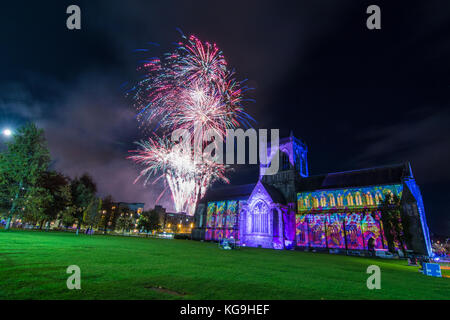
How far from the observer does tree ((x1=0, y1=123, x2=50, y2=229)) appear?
3375 cm

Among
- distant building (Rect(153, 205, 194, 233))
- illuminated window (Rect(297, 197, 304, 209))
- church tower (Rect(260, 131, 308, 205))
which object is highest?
church tower (Rect(260, 131, 308, 205))

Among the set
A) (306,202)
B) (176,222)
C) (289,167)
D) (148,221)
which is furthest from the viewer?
(176,222)

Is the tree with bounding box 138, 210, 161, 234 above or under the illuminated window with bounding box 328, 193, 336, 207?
under

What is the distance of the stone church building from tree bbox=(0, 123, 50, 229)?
39.7m

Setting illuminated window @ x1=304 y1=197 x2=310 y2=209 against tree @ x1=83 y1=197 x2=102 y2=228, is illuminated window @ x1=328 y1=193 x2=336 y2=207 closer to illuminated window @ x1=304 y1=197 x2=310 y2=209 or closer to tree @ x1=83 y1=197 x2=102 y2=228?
illuminated window @ x1=304 y1=197 x2=310 y2=209

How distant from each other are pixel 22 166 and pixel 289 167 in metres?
52.6

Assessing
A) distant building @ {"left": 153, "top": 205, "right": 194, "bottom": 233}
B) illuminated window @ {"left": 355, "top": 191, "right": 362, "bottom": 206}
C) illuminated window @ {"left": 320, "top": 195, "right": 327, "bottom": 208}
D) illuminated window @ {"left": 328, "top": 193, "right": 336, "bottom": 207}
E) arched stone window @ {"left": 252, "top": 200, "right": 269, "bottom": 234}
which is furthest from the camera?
distant building @ {"left": 153, "top": 205, "right": 194, "bottom": 233}

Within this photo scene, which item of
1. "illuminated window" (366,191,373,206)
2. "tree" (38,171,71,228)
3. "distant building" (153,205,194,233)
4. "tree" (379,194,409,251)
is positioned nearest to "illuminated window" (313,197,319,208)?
"illuminated window" (366,191,373,206)

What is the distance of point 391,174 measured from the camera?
41625mm

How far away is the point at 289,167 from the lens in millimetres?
55219

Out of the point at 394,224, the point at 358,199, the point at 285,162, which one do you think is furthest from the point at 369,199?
the point at 285,162

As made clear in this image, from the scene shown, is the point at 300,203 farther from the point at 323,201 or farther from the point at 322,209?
the point at 322,209
